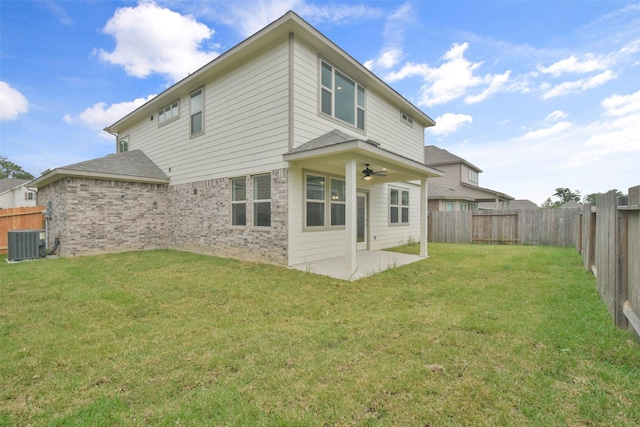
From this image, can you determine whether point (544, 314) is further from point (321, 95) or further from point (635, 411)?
point (321, 95)

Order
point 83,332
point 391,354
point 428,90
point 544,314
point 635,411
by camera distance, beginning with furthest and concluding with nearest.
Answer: point 428,90 → point 544,314 → point 83,332 → point 391,354 → point 635,411

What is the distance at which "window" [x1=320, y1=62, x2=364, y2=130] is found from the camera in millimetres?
8047

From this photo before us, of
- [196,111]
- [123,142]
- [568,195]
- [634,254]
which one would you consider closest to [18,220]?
[123,142]

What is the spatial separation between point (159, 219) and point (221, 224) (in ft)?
12.8

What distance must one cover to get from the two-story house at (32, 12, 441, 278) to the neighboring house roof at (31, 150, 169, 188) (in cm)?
4

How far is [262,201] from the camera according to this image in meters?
7.93

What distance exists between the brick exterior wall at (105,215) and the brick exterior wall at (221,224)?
0.64 m

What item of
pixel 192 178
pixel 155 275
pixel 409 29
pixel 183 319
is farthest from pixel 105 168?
pixel 409 29

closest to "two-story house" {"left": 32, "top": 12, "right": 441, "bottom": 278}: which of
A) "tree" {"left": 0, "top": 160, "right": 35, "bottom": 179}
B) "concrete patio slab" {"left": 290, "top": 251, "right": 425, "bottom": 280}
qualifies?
"concrete patio slab" {"left": 290, "top": 251, "right": 425, "bottom": 280}

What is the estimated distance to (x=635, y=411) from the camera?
6.39 feet

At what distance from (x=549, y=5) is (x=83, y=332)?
12.3m

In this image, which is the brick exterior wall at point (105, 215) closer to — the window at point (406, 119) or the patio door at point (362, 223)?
the patio door at point (362, 223)

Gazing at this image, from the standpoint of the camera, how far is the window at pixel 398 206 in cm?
1165

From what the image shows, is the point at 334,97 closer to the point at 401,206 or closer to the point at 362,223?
the point at 362,223
